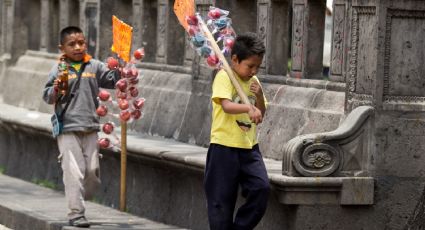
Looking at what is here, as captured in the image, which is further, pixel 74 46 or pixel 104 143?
pixel 104 143

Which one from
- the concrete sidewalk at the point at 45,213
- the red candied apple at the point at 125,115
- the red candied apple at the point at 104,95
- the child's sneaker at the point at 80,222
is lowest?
the concrete sidewalk at the point at 45,213

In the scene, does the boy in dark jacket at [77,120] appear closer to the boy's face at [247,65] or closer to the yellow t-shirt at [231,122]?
the yellow t-shirt at [231,122]

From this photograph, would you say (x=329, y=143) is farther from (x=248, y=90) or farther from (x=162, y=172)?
(x=162, y=172)

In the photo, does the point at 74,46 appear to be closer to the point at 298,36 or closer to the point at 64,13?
the point at 298,36

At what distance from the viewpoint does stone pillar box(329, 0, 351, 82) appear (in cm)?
1176

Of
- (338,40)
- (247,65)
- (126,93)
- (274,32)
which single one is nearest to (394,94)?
(338,40)

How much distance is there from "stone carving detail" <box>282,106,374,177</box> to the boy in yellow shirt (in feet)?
1.31

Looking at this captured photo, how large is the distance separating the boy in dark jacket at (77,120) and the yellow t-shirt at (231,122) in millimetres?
2067

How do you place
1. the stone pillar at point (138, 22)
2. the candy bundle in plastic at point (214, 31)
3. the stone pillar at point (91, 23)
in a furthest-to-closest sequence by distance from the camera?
the stone pillar at point (91, 23)
the stone pillar at point (138, 22)
the candy bundle in plastic at point (214, 31)

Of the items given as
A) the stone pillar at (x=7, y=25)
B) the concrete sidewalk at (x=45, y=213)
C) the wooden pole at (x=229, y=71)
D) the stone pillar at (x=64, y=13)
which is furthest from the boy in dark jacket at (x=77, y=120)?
the stone pillar at (x=7, y=25)

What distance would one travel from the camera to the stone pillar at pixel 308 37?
12.5m

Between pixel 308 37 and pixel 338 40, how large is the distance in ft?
2.07

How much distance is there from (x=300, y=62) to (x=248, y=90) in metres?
2.09

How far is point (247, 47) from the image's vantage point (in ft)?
34.1
